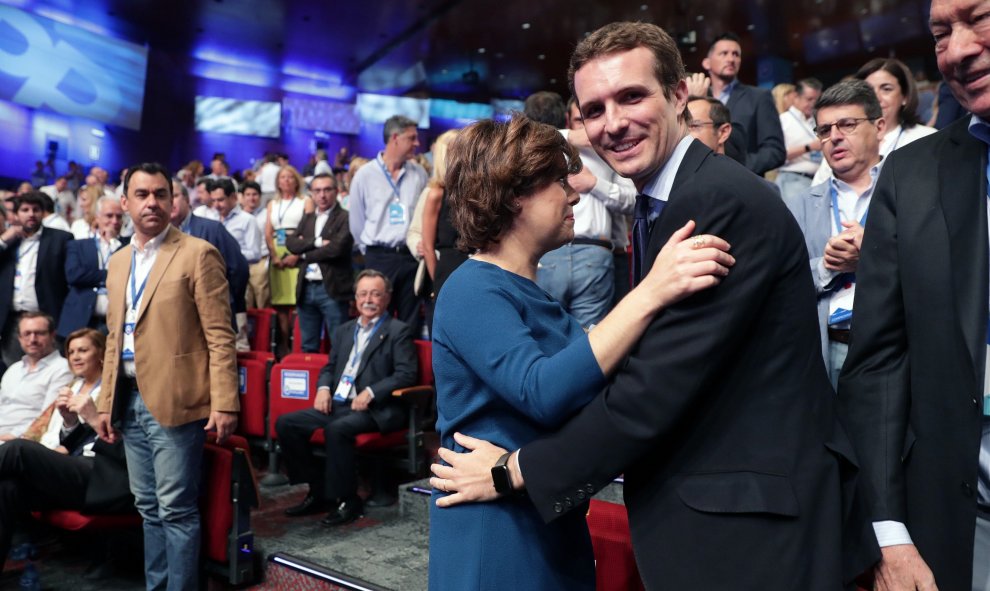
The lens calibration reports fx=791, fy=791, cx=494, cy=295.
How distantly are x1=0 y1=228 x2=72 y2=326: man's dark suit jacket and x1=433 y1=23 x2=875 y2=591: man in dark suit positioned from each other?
5.67 meters

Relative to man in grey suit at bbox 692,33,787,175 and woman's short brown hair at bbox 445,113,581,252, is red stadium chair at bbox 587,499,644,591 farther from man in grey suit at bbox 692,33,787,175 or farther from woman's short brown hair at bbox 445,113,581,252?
man in grey suit at bbox 692,33,787,175

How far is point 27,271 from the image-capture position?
587 cm

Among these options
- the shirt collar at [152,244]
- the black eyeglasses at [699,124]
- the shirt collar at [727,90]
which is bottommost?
the shirt collar at [152,244]

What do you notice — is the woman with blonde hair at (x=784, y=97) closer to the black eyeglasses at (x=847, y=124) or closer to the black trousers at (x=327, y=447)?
the black eyeglasses at (x=847, y=124)

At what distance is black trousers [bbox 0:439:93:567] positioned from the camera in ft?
11.9

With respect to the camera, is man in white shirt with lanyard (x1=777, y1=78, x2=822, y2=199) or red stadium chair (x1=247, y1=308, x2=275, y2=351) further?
red stadium chair (x1=247, y1=308, x2=275, y2=351)

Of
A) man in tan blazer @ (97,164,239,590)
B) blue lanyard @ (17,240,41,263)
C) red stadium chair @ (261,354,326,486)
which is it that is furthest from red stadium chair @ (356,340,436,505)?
blue lanyard @ (17,240,41,263)

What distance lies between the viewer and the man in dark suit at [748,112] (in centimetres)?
397

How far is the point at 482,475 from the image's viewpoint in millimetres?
1342

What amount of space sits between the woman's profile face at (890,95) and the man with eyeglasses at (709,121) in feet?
2.11

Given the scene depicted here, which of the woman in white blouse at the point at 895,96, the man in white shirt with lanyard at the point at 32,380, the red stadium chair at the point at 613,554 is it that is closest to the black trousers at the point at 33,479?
the man in white shirt with lanyard at the point at 32,380

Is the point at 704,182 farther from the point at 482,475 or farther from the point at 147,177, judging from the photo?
the point at 147,177

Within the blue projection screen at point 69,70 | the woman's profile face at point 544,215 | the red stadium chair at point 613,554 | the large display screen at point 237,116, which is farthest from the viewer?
the large display screen at point 237,116

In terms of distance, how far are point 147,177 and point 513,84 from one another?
16.0 meters
